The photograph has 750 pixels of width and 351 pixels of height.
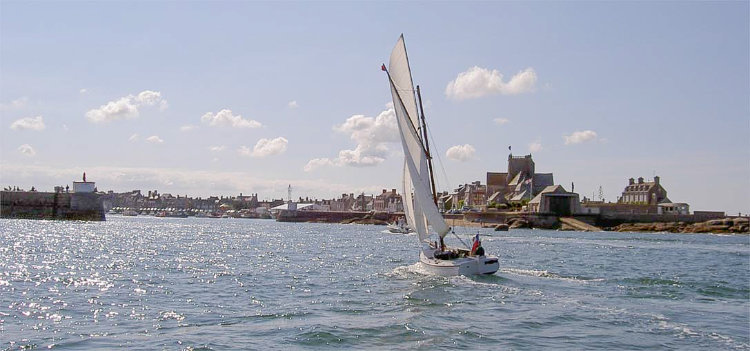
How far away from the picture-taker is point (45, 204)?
150m

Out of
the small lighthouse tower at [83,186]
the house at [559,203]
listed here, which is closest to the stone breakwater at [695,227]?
the house at [559,203]

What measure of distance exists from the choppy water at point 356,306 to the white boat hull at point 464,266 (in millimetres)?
1040

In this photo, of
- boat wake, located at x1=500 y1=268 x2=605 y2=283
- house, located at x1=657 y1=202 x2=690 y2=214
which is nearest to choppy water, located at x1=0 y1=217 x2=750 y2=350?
boat wake, located at x1=500 y1=268 x2=605 y2=283

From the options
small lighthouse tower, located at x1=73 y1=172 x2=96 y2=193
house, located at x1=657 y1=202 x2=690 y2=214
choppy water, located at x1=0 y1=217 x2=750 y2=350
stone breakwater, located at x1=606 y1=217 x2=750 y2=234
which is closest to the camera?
choppy water, located at x1=0 y1=217 x2=750 y2=350

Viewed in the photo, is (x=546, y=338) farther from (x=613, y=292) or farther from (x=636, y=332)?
(x=613, y=292)

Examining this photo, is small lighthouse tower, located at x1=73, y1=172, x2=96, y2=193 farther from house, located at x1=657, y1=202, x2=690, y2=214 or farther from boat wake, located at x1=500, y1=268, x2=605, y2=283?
house, located at x1=657, y1=202, x2=690, y2=214

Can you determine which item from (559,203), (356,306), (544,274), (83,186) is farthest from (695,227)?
(356,306)

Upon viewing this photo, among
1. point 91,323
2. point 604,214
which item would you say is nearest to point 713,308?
point 91,323

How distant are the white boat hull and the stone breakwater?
12379 cm

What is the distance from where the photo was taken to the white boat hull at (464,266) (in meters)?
42.9

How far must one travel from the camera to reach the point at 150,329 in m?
25.5

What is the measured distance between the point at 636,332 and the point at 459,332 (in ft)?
21.8

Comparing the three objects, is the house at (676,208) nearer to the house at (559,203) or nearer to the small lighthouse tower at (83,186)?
the house at (559,203)

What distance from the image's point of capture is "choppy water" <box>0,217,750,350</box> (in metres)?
24.7
